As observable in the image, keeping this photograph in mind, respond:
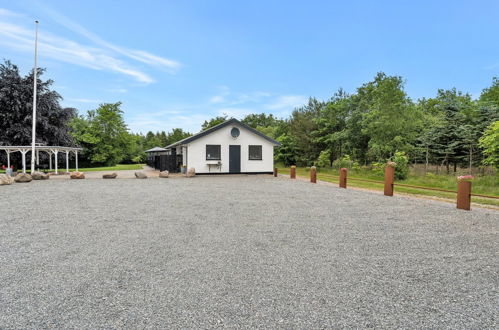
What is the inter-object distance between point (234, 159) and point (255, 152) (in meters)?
1.77

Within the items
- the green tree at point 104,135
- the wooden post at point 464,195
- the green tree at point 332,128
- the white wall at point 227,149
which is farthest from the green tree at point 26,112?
the wooden post at point 464,195

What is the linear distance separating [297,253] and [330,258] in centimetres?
44

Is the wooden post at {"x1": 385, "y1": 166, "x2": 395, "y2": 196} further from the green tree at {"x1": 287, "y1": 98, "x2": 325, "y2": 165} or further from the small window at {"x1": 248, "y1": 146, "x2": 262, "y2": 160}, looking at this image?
the green tree at {"x1": 287, "y1": 98, "x2": 325, "y2": 165}

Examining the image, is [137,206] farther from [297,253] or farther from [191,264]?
[297,253]

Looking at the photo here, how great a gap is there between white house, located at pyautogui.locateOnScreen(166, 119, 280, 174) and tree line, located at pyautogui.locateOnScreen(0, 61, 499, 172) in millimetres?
7265

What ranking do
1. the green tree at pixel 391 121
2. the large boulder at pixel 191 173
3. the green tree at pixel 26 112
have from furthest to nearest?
the green tree at pixel 26 112
the green tree at pixel 391 121
the large boulder at pixel 191 173

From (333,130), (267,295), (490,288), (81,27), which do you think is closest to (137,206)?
(267,295)

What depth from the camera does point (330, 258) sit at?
3.55m

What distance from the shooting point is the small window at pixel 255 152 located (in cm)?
2061

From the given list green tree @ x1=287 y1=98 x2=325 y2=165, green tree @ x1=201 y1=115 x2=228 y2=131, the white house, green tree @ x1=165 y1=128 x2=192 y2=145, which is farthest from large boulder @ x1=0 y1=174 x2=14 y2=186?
green tree @ x1=165 y1=128 x2=192 y2=145

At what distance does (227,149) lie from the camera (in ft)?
65.5

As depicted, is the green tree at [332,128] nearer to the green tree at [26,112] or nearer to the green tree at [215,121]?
the green tree at [215,121]

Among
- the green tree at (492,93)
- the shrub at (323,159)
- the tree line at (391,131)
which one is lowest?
the shrub at (323,159)

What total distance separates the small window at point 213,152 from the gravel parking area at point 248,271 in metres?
13.5
